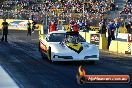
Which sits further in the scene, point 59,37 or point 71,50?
point 59,37

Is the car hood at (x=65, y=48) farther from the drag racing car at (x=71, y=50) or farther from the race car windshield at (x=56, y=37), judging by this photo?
the race car windshield at (x=56, y=37)

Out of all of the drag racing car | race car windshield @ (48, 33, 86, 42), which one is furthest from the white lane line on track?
race car windshield @ (48, 33, 86, 42)

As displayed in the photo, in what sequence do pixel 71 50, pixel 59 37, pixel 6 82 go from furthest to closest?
pixel 59 37
pixel 71 50
pixel 6 82

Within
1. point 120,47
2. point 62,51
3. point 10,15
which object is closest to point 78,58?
point 62,51

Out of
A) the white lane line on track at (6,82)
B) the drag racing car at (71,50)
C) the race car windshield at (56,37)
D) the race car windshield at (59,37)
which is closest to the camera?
the white lane line on track at (6,82)

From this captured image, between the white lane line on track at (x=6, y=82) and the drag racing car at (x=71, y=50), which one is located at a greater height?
the drag racing car at (x=71, y=50)

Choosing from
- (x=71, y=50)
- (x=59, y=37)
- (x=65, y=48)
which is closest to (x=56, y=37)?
(x=59, y=37)

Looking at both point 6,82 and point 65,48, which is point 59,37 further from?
point 6,82

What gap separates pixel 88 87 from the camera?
11180 millimetres

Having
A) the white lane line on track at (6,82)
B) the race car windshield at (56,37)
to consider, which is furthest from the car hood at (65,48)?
the white lane line on track at (6,82)

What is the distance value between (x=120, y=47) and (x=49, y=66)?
29.3ft

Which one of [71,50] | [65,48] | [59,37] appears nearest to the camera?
[71,50]

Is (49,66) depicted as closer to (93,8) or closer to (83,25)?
(83,25)

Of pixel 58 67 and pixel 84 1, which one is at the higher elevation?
pixel 84 1
